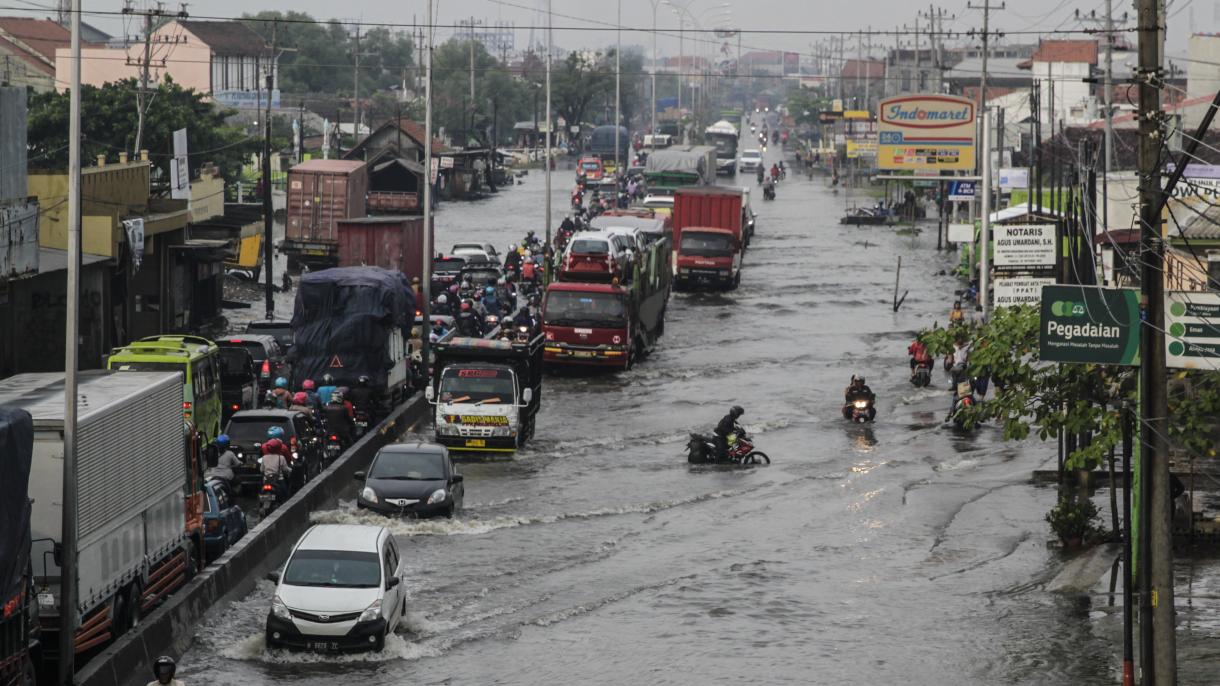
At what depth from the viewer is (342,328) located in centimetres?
3538

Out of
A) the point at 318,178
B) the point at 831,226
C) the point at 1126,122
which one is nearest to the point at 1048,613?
the point at 318,178

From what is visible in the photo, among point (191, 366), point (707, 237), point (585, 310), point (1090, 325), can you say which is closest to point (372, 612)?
point (1090, 325)

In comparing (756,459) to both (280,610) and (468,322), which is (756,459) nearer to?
(468,322)

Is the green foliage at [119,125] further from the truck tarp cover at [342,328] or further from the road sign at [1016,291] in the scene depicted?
the road sign at [1016,291]

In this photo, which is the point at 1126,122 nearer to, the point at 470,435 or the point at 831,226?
the point at 831,226

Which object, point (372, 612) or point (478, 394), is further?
point (478, 394)

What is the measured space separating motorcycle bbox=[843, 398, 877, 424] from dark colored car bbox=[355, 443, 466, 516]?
13.8 meters

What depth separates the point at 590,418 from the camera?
40.4m

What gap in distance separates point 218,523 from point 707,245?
143 feet

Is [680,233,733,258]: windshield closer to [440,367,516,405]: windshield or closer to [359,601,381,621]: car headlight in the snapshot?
[440,367,516,405]: windshield

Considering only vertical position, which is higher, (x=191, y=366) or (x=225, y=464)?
(x=191, y=366)

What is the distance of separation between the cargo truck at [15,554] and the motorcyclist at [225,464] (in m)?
10.3

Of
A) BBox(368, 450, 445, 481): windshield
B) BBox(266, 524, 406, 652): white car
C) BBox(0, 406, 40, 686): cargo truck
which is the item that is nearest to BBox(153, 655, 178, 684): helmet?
BBox(0, 406, 40, 686): cargo truck

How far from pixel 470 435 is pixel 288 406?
3.74 metres
